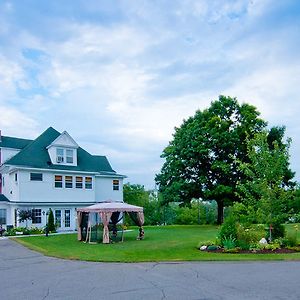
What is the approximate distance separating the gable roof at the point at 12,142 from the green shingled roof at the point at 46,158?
175cm

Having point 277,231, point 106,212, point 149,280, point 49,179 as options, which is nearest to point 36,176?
point 49,179

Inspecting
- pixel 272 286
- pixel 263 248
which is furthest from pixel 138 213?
pixel 272 286

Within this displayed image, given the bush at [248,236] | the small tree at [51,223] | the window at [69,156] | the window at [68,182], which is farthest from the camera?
the window at [69,156]

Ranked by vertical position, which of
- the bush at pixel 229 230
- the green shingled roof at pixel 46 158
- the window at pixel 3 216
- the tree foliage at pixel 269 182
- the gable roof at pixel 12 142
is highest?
the gable roof at pixel 12 142

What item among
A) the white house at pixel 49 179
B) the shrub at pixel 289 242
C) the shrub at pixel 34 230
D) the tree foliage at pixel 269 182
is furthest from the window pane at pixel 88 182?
the shrub at pixel 289 242

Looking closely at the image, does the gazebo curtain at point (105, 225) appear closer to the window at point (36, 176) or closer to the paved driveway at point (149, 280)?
the paved driveway at point (149, 280)

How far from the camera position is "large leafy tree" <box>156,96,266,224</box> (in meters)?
35.5

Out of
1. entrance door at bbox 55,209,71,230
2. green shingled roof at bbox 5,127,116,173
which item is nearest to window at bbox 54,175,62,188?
green shingled roof at bbox 5,127,116,173

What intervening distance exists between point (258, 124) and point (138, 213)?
17.1m

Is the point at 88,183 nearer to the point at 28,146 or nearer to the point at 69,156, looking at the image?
the point at 69,156

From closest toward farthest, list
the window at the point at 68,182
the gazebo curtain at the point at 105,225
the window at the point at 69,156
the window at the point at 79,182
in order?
1. the gazebo curtain at the point at 105,225
2. the window at the point at 68,182
3. the window at the point at 79,182
4. the window at the point at 69,156

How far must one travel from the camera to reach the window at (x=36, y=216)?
109 feet

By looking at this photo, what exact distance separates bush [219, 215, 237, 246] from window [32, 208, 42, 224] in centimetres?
2083

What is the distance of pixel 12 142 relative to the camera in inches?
1495
